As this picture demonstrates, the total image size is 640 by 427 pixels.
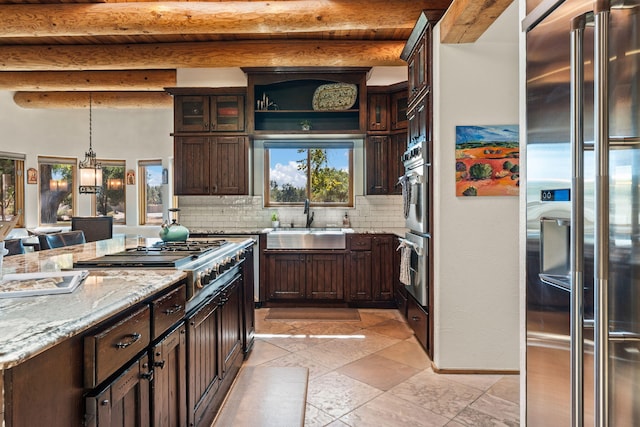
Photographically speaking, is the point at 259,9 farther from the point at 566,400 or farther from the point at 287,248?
the point at 566,400

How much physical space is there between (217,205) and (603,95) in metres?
5.00

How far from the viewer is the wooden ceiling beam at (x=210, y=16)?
11.8ft

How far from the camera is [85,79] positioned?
559 cm

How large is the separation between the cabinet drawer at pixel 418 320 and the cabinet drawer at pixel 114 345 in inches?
92.0

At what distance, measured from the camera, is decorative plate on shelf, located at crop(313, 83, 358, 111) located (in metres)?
4.93

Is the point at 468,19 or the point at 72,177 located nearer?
the point at 468,19

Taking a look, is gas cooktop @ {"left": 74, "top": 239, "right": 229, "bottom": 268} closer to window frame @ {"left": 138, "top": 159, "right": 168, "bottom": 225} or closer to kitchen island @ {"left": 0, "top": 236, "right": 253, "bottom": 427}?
kitchen island @ {"left": 0, "top": 236, "right": 253, "bottom": 427}

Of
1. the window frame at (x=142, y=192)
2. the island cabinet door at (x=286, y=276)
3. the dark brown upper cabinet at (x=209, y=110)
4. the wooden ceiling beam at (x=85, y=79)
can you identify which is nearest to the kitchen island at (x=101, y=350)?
the island cabinet door at (x=286, y=276)

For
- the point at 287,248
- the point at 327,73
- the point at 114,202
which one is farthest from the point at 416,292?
the point at 114,202

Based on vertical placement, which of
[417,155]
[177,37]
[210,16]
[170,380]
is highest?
[177,37]

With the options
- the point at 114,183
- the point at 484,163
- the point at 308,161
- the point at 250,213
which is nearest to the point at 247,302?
the point at 484,163

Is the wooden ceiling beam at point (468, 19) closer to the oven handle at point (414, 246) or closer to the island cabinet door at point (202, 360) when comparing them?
the oven handle at point (414, 246)

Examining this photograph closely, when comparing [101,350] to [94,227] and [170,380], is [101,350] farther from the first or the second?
[94,227]

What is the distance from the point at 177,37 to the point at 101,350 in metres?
4.44
